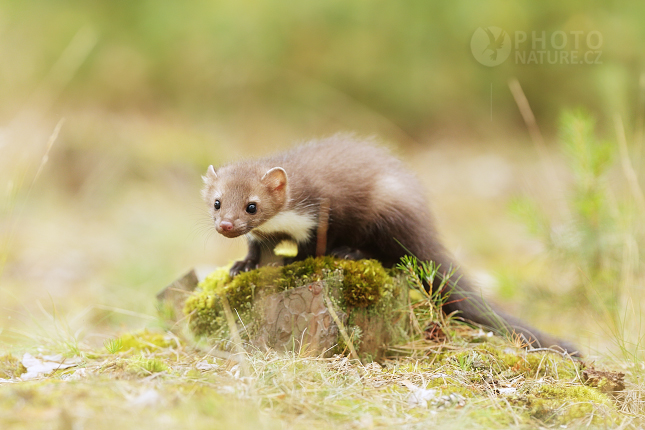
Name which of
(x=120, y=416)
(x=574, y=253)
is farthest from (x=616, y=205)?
(x=120, y=416)

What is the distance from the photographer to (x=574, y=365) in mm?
3914

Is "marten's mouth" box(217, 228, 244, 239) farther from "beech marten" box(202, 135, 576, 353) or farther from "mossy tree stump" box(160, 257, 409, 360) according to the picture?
"mossy tree stump" box(160, 257, 409, 360)

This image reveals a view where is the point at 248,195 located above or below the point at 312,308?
above

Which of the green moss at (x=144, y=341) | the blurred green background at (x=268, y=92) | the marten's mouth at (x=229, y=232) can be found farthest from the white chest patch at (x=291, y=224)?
the blurred green background at (x=268, y=92)

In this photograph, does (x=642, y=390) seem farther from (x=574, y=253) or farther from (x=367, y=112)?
(x=367, y=112)

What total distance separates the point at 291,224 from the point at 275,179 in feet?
1.33

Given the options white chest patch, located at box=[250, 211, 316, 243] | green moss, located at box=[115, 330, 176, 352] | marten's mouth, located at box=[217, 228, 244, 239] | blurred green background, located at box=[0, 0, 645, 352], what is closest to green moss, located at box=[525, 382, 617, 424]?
white chest patch, located at box=[250, 211, 316, 243]

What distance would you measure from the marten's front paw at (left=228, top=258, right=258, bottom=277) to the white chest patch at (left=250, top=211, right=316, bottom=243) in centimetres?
28

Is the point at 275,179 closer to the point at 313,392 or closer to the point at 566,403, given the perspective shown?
the point at 313,392

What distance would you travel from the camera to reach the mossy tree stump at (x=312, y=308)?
3.95 m

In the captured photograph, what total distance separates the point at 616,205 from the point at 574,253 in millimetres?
613

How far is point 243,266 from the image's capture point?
189 inches

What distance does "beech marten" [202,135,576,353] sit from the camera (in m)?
4.48
